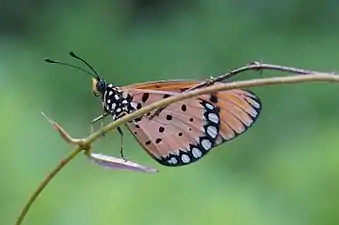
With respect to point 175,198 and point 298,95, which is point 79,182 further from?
Answer: point 298,95

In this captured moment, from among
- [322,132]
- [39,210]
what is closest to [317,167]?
[322,132]

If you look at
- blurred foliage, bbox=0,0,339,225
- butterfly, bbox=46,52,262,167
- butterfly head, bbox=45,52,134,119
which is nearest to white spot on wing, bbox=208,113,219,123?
butterfly, bbox=46,52,262,167

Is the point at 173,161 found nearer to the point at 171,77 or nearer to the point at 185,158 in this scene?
the point at 185,158

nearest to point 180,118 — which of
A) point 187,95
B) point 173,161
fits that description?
point 173,161

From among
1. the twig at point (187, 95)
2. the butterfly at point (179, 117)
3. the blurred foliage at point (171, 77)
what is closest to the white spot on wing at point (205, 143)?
the butterfly at point (179, 117)

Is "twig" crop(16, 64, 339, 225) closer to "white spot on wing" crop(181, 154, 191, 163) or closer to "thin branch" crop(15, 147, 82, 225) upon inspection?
"thin branch" crop(15, 147, 82, 225)

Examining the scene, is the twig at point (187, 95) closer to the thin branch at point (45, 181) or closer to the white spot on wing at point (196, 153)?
the thin branch at point (45, 181)
